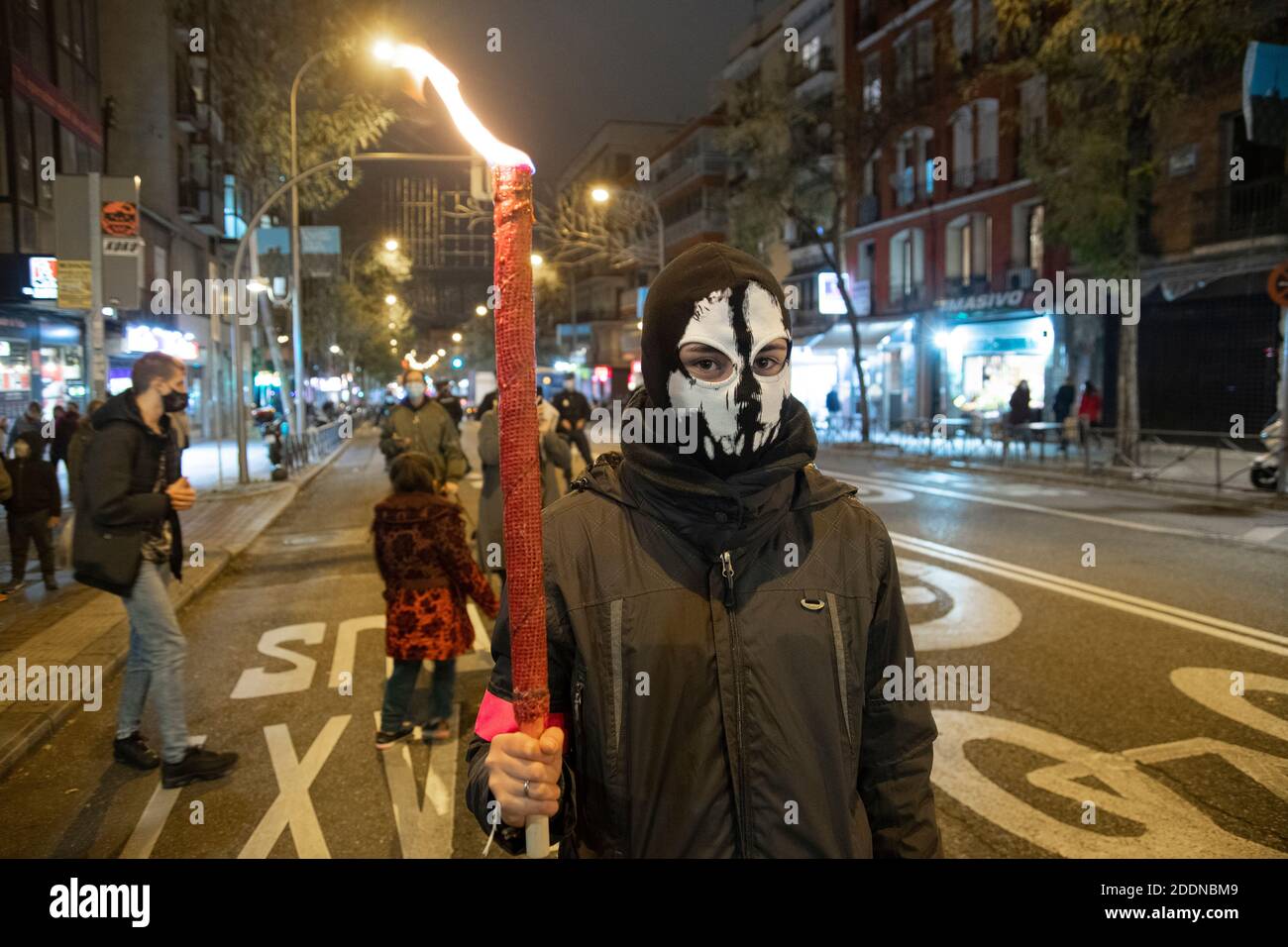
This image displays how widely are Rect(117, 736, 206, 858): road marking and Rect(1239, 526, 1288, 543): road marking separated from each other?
37.5ft

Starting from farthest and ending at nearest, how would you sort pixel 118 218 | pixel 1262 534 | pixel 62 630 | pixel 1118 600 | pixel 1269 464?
pixel 1269 464, pixel 1262 534, pixel 118 218, pixel 1118 600, pixel 62 630

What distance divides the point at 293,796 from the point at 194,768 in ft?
2.02

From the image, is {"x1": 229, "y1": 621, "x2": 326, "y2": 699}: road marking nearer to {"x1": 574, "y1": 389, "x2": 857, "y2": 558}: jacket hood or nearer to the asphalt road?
the asphalt road

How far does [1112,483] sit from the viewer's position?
17797 millimetres

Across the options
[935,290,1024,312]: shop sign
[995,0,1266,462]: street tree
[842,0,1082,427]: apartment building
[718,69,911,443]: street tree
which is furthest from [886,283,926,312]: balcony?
[995,0,1266,462]: street tree

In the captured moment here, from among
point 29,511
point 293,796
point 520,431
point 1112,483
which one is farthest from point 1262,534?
point 29,511

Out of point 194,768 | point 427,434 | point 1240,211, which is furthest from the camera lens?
point 1240,211

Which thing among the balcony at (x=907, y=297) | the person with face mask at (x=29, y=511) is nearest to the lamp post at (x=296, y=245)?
the person with face mask at (x=29, y=511)

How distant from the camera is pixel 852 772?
73.0 inches

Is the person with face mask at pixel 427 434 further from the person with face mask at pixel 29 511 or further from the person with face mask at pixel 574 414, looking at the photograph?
the person with face mask at pixel 29 511

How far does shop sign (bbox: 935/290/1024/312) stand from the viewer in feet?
98.9

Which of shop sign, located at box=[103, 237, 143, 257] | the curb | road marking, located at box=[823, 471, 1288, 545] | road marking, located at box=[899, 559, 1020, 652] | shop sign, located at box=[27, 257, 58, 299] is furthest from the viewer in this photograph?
shop sign, located at box=[27, 257, 58, 299]

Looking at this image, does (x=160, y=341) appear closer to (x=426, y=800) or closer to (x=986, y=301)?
(x=986, y=301)
